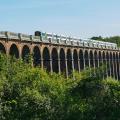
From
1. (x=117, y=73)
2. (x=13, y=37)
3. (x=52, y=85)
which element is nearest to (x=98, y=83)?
(x=52, y=85)

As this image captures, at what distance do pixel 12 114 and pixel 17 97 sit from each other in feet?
6.20

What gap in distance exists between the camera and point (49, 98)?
105ft

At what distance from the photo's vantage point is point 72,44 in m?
86.6

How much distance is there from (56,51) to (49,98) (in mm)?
45404

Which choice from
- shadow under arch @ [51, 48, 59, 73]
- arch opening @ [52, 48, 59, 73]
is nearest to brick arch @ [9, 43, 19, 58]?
shadow under arch @ [51, 48, 59, 73]

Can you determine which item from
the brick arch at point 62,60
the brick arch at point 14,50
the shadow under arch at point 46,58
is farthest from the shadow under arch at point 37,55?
the brick arch at point 62,60

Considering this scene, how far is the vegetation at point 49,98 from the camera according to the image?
1203 inches

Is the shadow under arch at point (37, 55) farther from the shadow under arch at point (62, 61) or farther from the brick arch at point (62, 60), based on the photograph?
the shadow under arch at point (62, 61)

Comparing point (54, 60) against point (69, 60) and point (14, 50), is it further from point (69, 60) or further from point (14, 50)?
point (14, 50)

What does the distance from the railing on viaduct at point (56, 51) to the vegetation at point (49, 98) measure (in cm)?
1445

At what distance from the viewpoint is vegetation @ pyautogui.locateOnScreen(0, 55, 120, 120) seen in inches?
1203

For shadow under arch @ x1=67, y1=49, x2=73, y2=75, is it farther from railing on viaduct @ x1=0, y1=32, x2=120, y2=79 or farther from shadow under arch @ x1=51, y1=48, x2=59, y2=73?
shadow under arch @ x1=51, y1=48, x2=59, y2=73

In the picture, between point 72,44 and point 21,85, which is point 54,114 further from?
point 72,44

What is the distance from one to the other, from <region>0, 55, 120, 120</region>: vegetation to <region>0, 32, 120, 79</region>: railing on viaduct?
47.4ft
